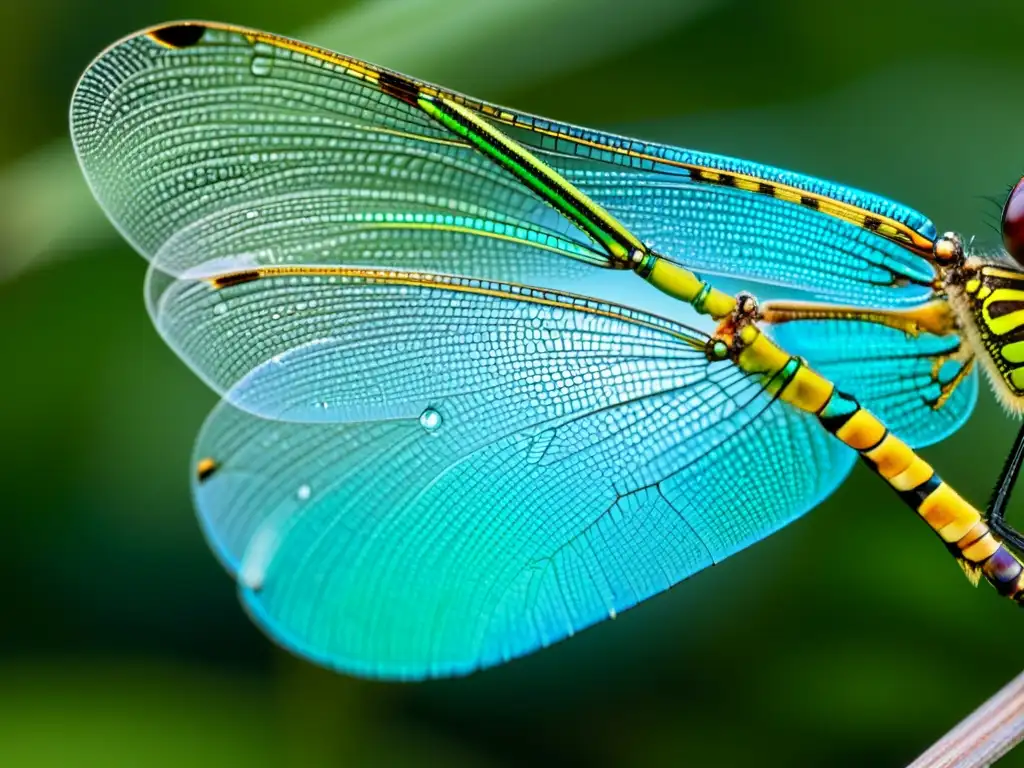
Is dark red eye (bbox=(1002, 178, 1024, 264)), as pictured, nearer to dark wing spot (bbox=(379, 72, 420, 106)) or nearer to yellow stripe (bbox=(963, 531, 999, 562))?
yellow stripe (bbox=(963, 531, 999, 562))

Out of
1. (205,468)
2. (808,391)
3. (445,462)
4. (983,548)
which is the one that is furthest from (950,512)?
(205,468)

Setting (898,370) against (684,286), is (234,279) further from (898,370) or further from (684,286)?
(898,370)

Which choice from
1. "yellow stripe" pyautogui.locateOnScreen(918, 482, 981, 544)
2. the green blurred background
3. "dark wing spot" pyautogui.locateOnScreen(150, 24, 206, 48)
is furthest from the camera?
the green blurred background

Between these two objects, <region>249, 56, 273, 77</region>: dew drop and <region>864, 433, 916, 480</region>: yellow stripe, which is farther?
<region>864, 433, 916, 480</region>: yellow stripe

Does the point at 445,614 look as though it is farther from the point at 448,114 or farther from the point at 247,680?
the point at 247,680

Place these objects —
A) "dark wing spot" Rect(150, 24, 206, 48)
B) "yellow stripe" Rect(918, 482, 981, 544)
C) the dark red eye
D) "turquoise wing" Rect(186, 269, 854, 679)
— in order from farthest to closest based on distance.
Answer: "yellow stripe" Rect(918, 482, 981, 544)
the dark red eye
"turquoise wing" Rect(186, 269, 854, 679)
"dark wing spot" Rect(150, 24, 206, 48)

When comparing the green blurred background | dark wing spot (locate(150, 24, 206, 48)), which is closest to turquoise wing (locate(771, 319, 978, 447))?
the green blurred background

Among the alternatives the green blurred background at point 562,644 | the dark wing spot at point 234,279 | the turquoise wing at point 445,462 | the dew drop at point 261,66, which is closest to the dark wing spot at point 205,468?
the turquoise wing at point 445,462

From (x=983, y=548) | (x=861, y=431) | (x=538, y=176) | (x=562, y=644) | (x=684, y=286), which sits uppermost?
(x=538, y=176)
